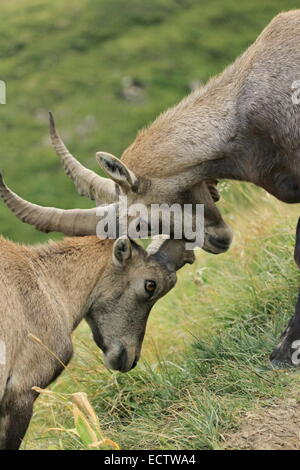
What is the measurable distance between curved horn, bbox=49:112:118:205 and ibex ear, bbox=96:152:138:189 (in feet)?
1.05

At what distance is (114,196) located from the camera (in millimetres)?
8227

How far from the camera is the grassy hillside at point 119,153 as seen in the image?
7883 millimetres

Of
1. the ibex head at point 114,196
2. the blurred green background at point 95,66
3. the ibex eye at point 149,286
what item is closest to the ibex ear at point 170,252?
the ibex head at point 114,196

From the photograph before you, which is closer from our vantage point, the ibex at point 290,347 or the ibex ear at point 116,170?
the ibex ear at point 116,170

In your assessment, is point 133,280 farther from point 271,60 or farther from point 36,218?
point 271,60

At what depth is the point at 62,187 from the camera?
114ft

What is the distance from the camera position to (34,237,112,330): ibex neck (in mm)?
8070

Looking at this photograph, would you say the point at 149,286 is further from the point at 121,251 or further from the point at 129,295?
the point at 121,251

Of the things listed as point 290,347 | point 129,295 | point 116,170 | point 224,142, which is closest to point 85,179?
point 116,170

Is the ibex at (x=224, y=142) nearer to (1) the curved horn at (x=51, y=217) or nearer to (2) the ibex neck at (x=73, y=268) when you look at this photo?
(1) the curved horn at (x=51, y=217)

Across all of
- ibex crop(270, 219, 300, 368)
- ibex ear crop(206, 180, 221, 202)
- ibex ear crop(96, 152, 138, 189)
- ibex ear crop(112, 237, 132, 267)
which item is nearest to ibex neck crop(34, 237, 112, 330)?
ibex ear crop(112, 237, 132, 267)

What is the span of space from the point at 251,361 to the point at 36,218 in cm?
241

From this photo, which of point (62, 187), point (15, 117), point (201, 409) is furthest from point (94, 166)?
point (201, 409)

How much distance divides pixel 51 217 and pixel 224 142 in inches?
67.0
